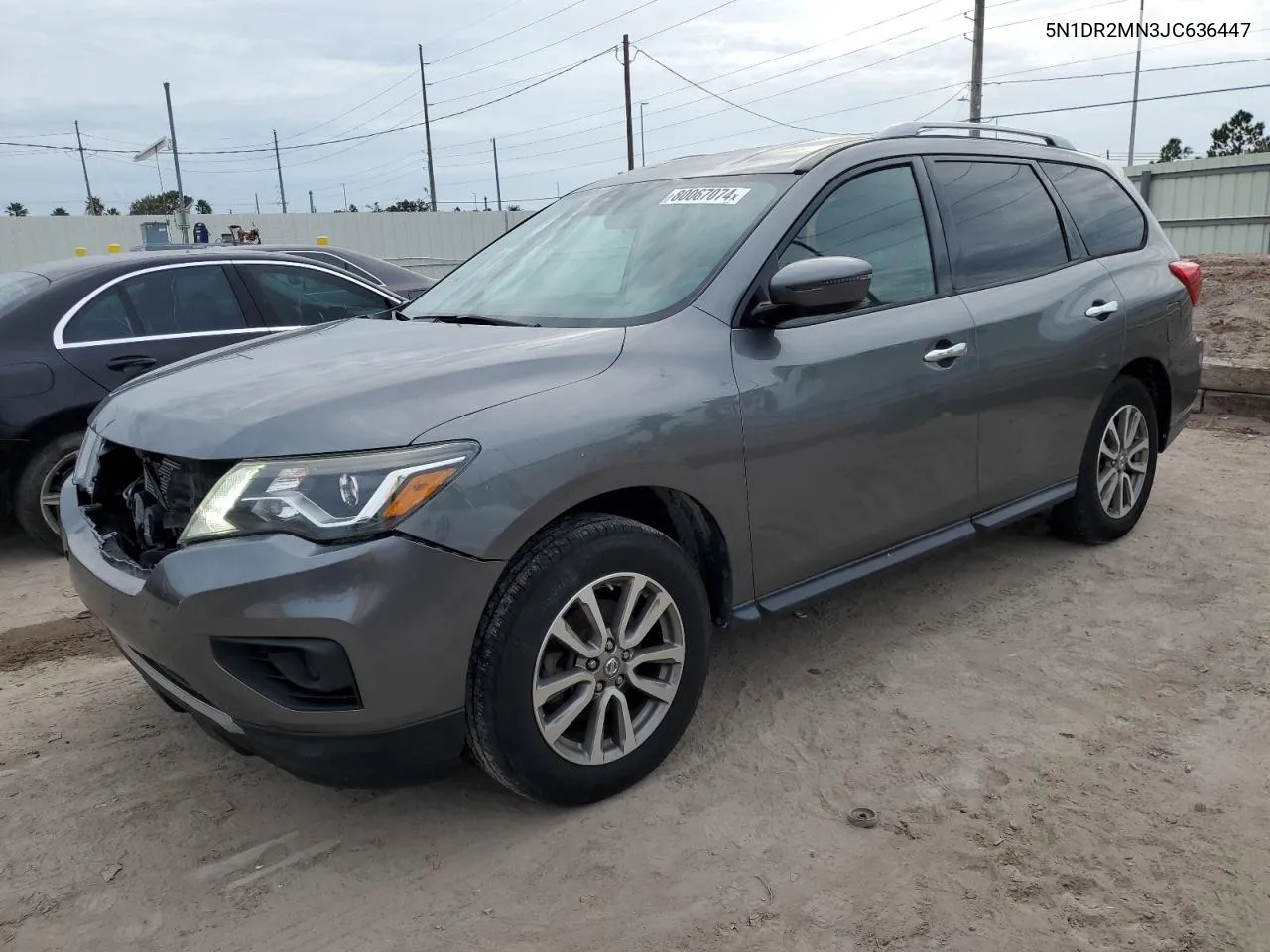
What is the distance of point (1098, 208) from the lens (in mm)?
4676

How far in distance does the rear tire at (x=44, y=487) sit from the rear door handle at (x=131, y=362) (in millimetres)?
422

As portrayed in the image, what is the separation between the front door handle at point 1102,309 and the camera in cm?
430

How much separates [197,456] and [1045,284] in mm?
3295

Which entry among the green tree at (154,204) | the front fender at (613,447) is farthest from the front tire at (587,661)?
the green tree at (154,204)

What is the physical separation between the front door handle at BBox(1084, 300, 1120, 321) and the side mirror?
1.77 metres

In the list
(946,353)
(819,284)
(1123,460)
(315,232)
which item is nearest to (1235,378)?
(1123,460)

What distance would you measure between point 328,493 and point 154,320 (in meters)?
4.10

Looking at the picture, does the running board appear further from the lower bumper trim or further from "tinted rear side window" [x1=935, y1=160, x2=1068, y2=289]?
the lower bumper trim

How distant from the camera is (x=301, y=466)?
2344mm

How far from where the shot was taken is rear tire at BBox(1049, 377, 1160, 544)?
4551mm

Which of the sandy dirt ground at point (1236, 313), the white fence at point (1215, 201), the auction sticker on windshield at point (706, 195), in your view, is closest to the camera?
the auction sticker on windshield at point (706, 195)

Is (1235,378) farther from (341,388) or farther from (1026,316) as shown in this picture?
(341,388)

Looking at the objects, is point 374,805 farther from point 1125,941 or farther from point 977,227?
point 977,227

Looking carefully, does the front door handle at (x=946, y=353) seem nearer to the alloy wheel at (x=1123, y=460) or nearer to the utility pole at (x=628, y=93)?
the alloy wheel at (x=1123, y=460)
